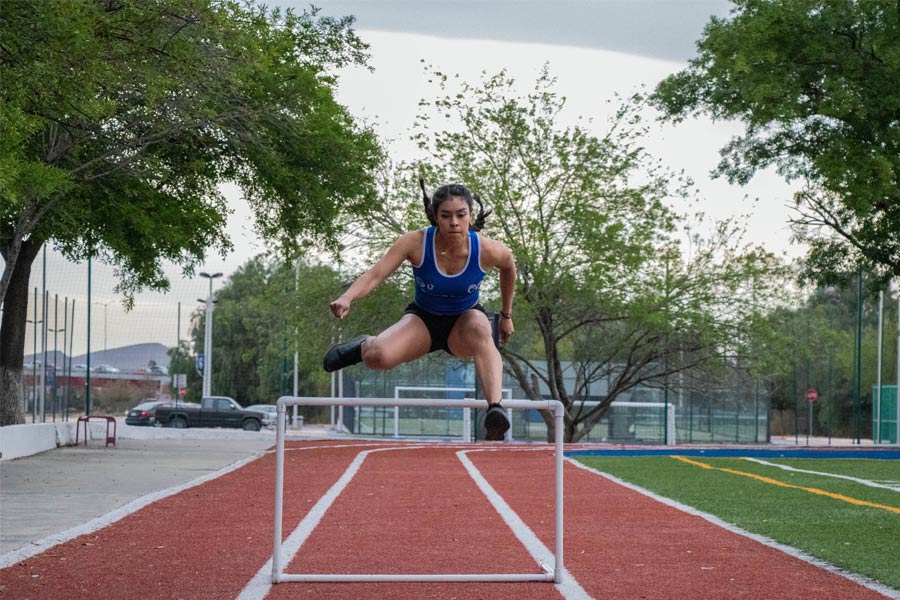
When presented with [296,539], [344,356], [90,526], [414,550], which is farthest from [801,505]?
[344,356]

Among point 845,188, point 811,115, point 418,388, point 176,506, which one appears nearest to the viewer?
point 176,506

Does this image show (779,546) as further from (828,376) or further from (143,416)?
Answer: (828,376)

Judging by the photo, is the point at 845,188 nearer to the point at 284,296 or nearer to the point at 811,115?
the point at 811,115

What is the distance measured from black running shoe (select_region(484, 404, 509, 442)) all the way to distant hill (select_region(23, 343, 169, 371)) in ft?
98.3

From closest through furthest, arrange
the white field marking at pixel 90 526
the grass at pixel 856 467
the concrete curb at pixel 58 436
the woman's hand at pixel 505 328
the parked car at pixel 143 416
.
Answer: the woman's hand at pixel 505 328, the white field marking at pixel 90 526, the grass at pixel 856 467, the concrete curb at pixel 58 436, the parked car at pixel 143 416

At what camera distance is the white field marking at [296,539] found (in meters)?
7.71

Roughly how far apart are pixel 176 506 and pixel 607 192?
20.3m

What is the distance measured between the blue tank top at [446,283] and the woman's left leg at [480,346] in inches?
3.3

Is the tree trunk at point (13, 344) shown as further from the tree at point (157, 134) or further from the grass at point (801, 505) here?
the grass at point (801, 505)

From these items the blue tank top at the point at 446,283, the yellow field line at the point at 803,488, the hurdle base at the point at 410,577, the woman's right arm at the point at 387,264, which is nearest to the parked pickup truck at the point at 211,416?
the yellow field line at the point at 803,488

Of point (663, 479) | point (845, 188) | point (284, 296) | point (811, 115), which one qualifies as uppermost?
point (811, 115)

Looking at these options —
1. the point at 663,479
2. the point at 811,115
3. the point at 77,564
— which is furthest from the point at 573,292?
the point at 77,564

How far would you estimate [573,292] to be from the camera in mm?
31297

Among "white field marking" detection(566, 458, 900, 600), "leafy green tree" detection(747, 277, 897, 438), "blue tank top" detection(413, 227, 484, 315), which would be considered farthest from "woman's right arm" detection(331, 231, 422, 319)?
"leafy green tree" detection(747, 277, 897, 438)
